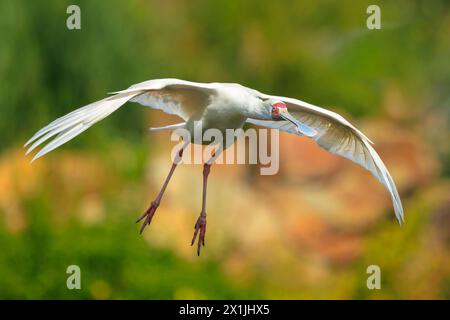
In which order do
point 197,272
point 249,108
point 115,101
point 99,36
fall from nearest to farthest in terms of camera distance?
1. point 115,101
2. point 249,108
3. point 197,272
4. point 99,36

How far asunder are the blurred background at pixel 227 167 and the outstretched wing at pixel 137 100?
3849 millimetres

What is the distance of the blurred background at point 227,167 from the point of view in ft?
30.1

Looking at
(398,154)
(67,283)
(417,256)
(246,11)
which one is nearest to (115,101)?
(67,283)

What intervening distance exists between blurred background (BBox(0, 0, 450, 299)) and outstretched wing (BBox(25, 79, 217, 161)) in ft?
12.6

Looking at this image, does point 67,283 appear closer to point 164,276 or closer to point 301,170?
point 164,276

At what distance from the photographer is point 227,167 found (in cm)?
1080

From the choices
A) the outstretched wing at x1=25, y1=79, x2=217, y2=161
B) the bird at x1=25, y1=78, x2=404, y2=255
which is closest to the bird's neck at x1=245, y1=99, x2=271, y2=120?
the bird at x1=25, y1=78, x2=404, y2=255

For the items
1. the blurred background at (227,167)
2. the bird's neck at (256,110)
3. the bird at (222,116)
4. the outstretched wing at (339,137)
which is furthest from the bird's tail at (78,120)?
the blurred background at (227,167)

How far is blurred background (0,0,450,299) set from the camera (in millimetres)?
9188

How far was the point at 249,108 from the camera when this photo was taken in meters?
4.77

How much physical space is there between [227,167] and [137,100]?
18.4 ft

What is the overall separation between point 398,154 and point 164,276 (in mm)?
3559

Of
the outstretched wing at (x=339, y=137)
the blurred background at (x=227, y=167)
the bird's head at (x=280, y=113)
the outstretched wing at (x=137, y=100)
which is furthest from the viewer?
the blurred background at (x=227, y=167)

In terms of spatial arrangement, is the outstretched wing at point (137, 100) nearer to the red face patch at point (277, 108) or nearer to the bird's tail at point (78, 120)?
the bird's tail at point (78, 120)
